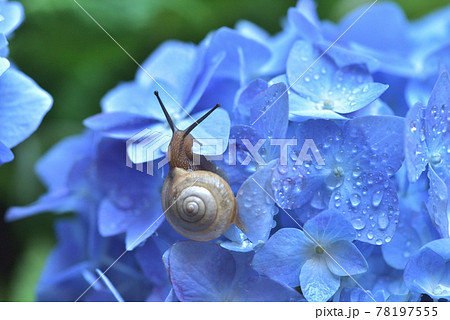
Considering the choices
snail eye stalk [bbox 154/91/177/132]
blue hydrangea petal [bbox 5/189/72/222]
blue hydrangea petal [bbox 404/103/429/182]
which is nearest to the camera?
blue hydrangea petal [bbox 404/103/429/182]

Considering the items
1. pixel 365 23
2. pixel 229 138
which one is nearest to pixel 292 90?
pixel 229 138

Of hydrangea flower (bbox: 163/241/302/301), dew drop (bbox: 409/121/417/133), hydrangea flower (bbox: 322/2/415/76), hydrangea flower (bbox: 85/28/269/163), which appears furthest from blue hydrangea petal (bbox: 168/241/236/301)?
hydrangea flower (bbox: 322/2/415/76)

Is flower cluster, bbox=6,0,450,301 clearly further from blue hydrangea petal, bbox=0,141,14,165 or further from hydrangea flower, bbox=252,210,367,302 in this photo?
blue hydrangea petal, bbox=0,141,14,165

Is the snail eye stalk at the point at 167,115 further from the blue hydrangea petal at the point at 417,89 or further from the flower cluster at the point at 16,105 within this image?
the blue hydrangea petal at the point at 417,89

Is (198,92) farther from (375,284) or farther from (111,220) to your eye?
(375,284)

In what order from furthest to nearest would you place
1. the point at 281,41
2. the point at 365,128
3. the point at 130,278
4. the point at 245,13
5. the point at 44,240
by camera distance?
the point at 245,13, the point at 44,240, the point at 281,41, the point at 130,278, the point at 365,128

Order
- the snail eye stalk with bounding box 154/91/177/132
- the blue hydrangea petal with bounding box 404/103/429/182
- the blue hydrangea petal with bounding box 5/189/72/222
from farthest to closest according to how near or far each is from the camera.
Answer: the blue hydrangea petal with bounding box 5/189/72/222, the snail eye stalk with bounding box 154/91/177/132, the blue hydrangea petal with bounding box 404/103/429/182

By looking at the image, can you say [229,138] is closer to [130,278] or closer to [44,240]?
[130,278]
